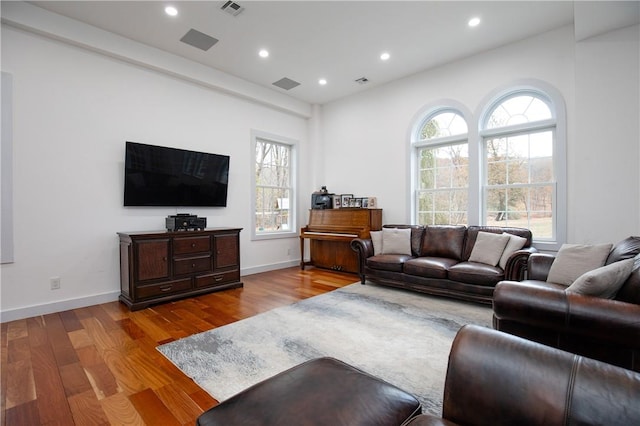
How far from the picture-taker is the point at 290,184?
6.12 m

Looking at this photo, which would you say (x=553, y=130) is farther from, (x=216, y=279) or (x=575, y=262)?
(x=216, y=279)

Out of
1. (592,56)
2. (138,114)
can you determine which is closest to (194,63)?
(138,114)

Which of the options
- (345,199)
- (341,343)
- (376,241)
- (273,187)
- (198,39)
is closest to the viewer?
(341,343)

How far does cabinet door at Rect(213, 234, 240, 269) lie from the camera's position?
4.21 meters

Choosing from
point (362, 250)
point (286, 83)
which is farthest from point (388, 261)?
point (286, 83)

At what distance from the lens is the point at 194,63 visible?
4457 millimetres

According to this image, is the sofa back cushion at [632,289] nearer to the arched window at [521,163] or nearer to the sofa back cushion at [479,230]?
the sofa back cushion at [479,230]

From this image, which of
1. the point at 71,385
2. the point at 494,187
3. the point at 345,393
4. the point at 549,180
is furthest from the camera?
the point at 494,187

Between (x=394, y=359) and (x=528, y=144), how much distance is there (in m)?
3.62

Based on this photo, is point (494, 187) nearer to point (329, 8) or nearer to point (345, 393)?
point (329, 8)

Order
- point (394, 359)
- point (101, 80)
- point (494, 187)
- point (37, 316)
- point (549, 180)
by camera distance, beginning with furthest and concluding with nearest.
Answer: point (494, 187) < point (549, 180) < point (101, 80) < point (37, 316) < point (394, 359)

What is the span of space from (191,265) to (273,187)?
92.8 inches

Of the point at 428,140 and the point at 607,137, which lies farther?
the point at 428,140

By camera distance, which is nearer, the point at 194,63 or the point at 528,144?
the point at 528,144
